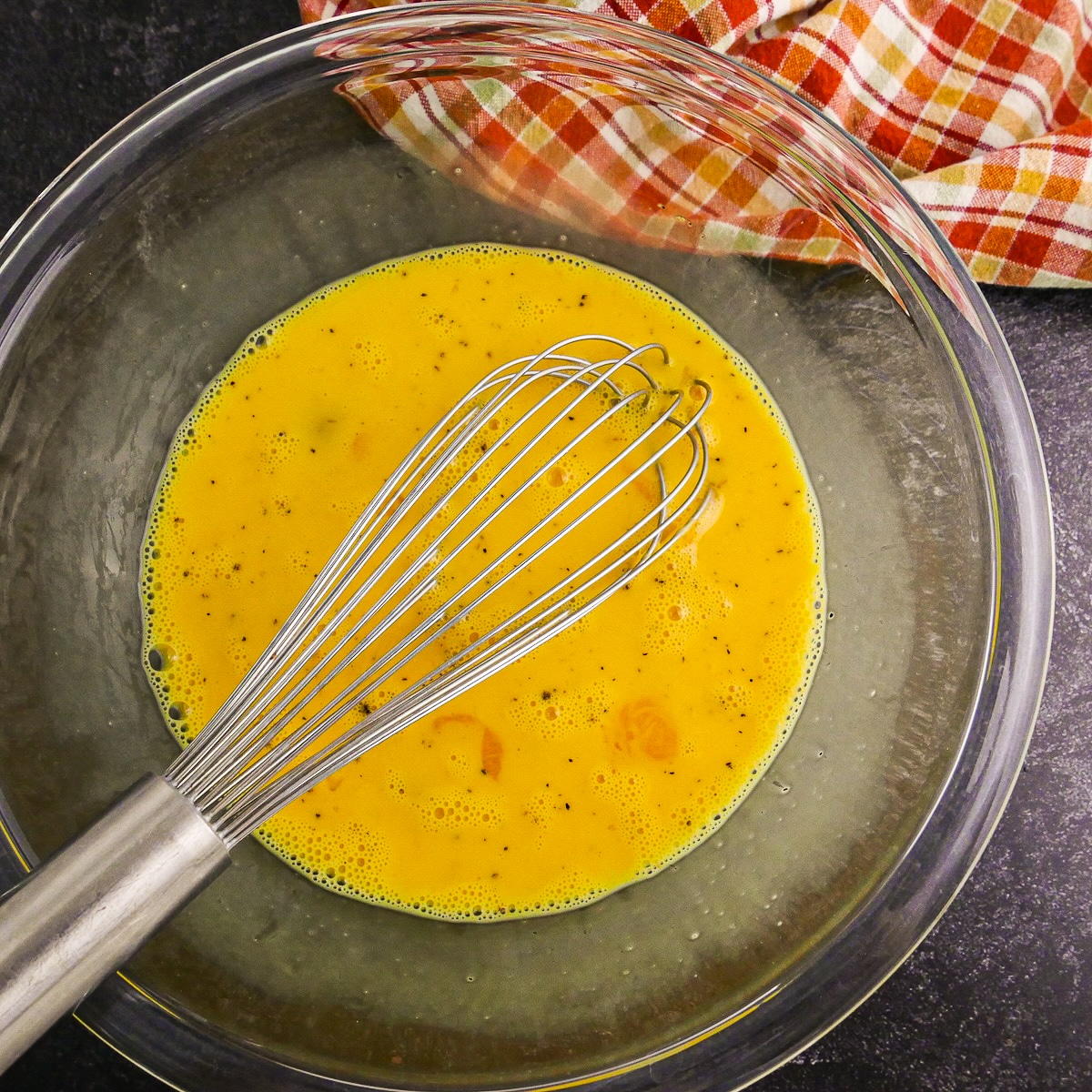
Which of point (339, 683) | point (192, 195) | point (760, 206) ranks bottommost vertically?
point (339, 683)

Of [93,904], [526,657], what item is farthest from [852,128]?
[93,904]

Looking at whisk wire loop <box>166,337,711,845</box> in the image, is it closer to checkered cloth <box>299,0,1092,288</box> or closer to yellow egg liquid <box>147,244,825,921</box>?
yellow egg liquid <box>147,244,825,921</box>

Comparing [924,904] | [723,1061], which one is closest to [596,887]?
[723,1061]

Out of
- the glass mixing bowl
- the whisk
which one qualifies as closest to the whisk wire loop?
the whisk

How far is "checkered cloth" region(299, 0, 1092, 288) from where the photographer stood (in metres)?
0.90

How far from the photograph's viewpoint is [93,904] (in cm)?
59

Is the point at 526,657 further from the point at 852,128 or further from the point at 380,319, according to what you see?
the point at 852,128

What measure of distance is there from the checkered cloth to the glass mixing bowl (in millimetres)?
10

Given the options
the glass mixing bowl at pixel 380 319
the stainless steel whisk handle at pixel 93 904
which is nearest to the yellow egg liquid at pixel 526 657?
the glass mixing bowl at pixel 380 319

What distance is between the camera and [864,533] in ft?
3.13

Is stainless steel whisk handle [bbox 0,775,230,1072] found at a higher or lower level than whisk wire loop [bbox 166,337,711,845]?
higher

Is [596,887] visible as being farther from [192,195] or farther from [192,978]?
[192,195]

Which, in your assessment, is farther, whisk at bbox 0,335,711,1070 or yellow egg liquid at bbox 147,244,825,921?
yellow egg liquid at bbox 147,244,825,921

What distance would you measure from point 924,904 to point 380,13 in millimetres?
881
